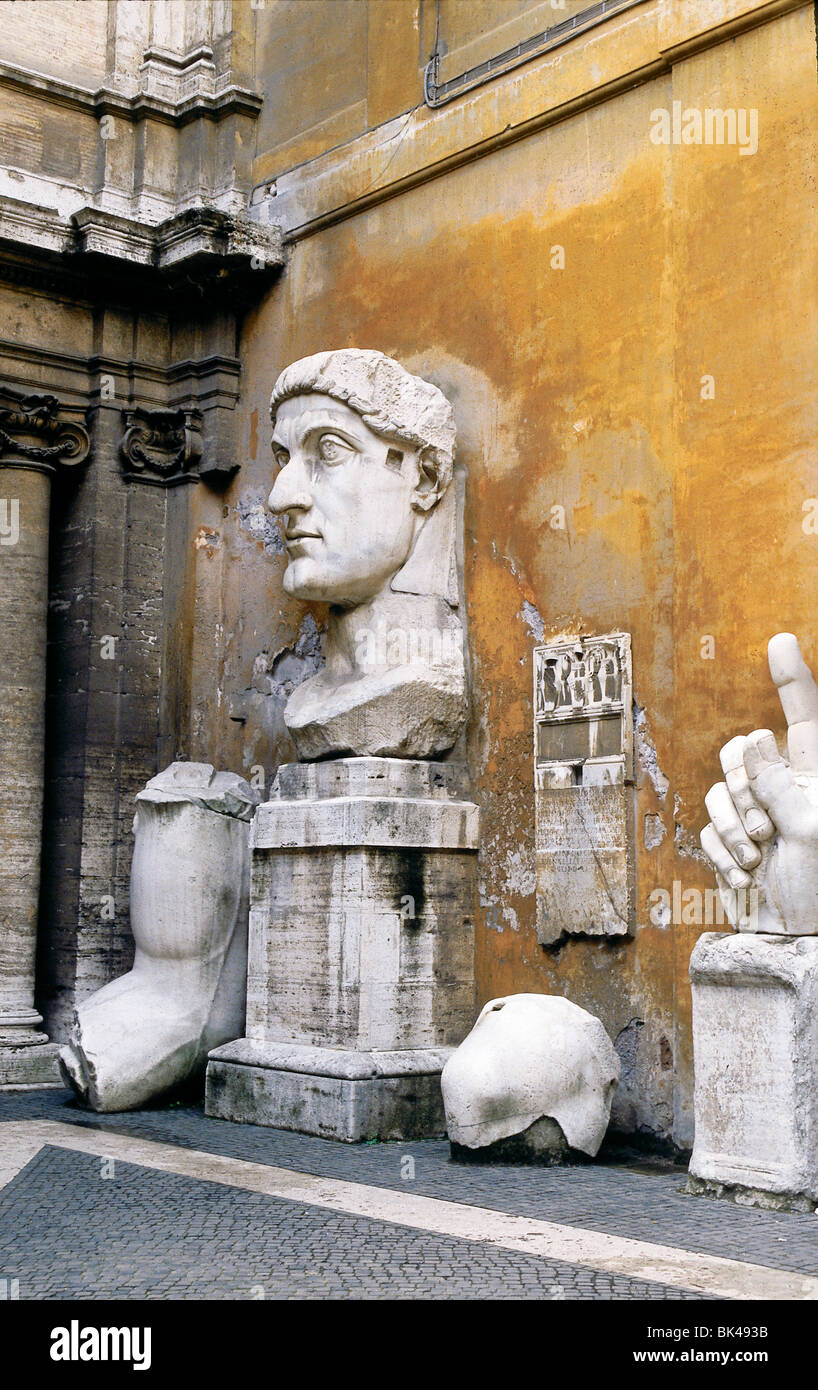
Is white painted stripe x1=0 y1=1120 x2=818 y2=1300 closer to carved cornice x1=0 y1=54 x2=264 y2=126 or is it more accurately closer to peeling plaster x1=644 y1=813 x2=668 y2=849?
peeling plaster x1=644 y1=813 x2=668 y2=849

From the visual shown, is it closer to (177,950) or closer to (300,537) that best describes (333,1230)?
(177,950)

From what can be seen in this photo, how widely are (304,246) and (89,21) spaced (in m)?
1.95

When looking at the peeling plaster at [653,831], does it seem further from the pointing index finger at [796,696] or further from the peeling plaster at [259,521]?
the peeling plaster at [259,521]

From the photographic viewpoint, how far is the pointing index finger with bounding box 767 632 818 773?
16.4 ft

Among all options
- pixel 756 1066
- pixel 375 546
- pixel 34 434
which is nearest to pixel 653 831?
pixel 756 1066

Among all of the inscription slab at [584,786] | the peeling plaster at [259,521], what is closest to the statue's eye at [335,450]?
the inscription slab at [584,786]

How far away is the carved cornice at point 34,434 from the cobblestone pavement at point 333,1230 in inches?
146

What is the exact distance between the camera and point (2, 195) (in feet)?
25.3

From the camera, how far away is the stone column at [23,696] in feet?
24.9

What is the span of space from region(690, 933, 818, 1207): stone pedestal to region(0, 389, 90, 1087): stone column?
12.4 ft

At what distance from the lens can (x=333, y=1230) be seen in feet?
14.2

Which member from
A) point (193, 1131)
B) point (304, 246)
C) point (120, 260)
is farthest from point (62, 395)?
point (193, 1131)

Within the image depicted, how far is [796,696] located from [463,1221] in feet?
6.40
